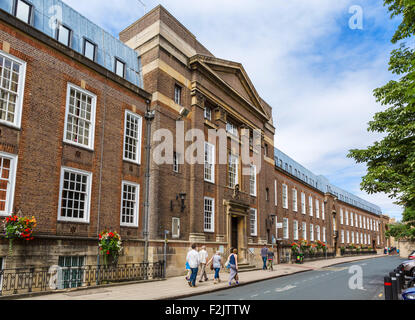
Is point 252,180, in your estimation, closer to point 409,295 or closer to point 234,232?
point 234,232

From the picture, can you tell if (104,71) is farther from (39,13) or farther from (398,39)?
(398,39)

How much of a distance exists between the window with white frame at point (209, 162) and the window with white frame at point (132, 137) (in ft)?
20.3

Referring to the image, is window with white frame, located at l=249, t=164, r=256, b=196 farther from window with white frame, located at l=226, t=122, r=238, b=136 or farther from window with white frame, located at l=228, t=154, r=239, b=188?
window with white frame, located at l=226, t=122, r=238, b=136

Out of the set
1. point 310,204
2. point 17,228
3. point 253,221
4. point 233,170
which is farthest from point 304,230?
point 17,228

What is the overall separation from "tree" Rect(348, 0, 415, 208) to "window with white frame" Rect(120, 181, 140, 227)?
37.8ft

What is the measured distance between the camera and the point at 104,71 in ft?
58.0

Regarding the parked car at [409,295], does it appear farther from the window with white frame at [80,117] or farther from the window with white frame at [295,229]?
the window with white frame at [295,229]

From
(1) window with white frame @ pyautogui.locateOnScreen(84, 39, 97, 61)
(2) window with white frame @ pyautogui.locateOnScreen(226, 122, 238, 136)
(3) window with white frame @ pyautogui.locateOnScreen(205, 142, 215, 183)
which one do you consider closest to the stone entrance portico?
(3) window with white frame @ pyautogui.locateOnScreen(205, 142, 215, 183)

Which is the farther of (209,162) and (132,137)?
(209,162)

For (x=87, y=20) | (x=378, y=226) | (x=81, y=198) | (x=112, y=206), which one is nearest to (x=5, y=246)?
(x=81, y=198)

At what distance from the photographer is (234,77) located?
2848 cm

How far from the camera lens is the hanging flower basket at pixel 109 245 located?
52.1 feet

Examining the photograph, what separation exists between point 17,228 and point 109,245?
15.0 ft

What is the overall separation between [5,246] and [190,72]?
1557 centimetres
